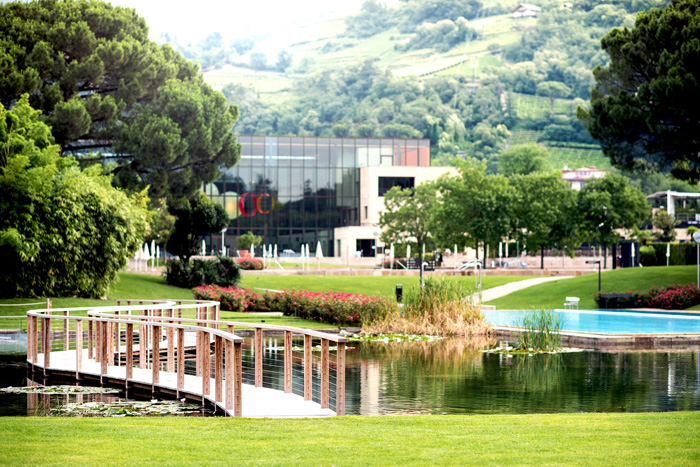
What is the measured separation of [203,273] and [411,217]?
3336 cm

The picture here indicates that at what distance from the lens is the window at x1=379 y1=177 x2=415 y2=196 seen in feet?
263

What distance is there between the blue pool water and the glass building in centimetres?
5594

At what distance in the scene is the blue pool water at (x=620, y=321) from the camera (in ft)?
78.3

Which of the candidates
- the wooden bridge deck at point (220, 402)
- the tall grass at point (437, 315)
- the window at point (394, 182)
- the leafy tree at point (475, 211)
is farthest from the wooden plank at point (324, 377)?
the window at point (394, 182)

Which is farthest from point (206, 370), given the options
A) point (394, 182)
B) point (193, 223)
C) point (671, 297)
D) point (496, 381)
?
point (394, 182)

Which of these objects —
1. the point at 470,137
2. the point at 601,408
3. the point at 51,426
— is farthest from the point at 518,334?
the point at 470,137

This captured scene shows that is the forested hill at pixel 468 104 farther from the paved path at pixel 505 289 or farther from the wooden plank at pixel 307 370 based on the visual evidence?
the wooden plank at pixel 307 370

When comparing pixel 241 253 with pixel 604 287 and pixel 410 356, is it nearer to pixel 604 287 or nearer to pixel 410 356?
pixel 604 287

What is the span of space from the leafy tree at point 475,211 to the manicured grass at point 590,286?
20606 mm

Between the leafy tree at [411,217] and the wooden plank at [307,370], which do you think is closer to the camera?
the wooden plank at [307,370]

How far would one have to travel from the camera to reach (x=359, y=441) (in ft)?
23.2

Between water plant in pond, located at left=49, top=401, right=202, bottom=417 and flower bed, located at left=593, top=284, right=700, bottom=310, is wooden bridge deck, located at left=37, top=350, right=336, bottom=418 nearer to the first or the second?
water plant in pond, located at left=49, top=401, right=202, bottom=417

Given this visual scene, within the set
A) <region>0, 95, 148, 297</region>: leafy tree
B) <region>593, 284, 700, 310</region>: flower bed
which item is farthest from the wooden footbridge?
<region>593, 284, 700, 310</region>: flower bed

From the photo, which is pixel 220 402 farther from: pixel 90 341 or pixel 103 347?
pixel 90 341
